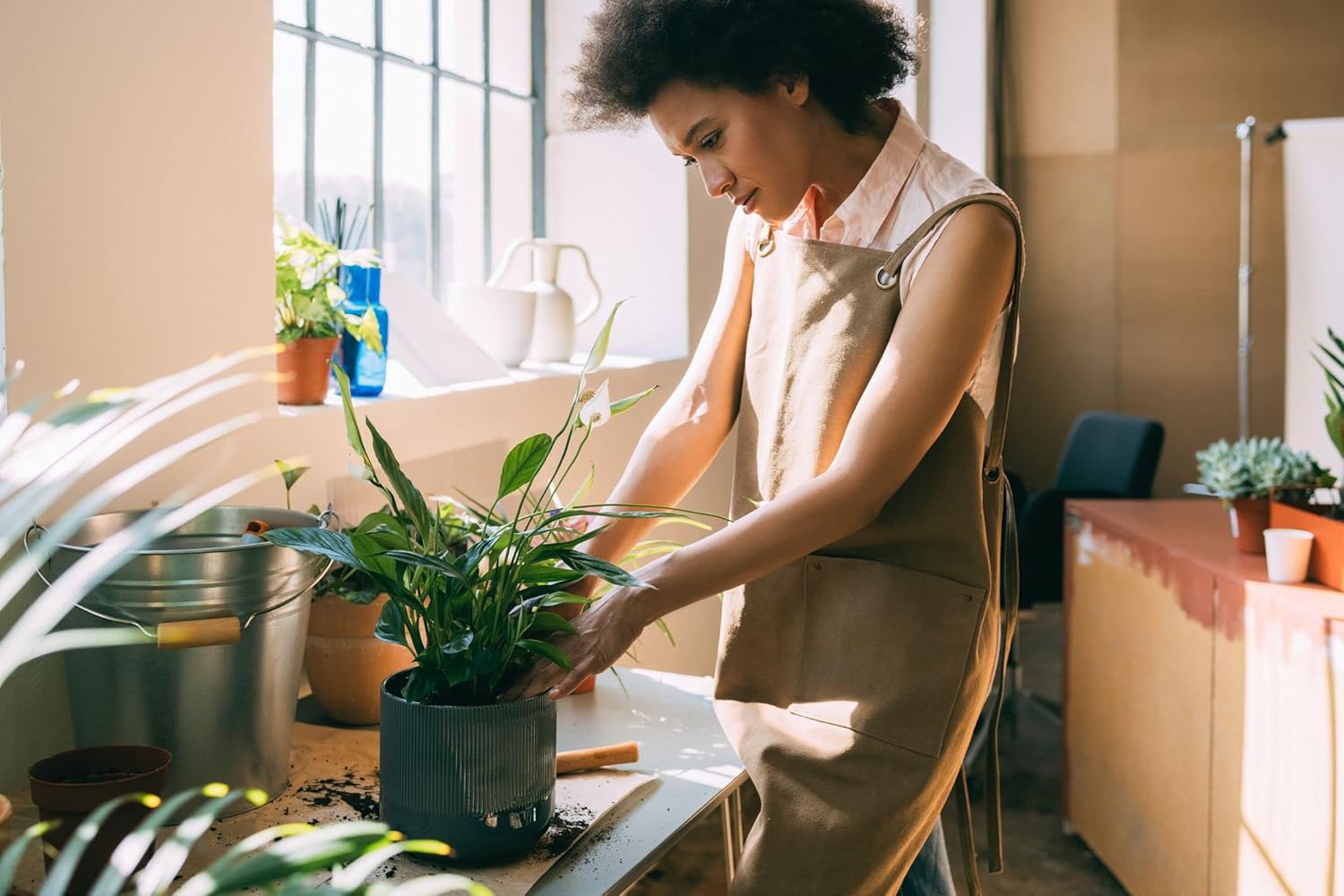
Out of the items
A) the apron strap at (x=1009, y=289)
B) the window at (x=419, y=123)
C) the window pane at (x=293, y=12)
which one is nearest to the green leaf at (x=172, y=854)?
the apron strap at (x=1009, y=289)

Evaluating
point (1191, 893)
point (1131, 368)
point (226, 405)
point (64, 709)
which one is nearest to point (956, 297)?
point (226, 405)

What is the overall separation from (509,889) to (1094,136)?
17.0 feet

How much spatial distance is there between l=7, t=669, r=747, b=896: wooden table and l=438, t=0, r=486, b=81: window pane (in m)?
1.55

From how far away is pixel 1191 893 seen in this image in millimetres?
2371

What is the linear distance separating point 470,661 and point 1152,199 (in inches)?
201

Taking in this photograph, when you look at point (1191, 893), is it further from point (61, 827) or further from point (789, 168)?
point (61, 827)

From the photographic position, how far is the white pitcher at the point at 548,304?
2.57 meters

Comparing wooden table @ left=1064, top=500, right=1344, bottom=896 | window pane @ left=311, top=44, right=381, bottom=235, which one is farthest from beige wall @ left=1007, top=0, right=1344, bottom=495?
window pane @ left=311, top=44, right=381, bottom=235

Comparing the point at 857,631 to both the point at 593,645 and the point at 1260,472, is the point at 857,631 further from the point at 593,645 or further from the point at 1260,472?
the point at 1260,472

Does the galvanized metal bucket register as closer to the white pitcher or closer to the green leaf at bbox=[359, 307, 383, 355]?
the green leaf at bbox=[359, 307, 383, 355]

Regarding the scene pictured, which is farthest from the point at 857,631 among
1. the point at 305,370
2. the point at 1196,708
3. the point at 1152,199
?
the point at 1152,199

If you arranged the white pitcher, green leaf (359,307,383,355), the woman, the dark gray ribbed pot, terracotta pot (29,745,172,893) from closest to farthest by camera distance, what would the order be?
terracotta pot (29,745,172,893) < the dark gray ribbed pot < the woman < green leaf (359,307,383,355) < the white pitcher

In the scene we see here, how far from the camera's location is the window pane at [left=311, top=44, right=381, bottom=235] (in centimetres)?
226

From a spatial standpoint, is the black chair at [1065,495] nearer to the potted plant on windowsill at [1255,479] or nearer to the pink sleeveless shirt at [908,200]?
the potted plant on windowsill at [1255,479]
